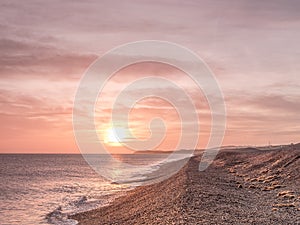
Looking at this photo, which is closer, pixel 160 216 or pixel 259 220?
pixel 259 220

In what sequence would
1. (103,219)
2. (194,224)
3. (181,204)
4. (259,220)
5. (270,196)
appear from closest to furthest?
(194,224), (259,220), (181,204), (103,219), (270,196)

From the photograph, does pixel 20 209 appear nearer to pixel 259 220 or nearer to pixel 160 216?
pixel 160 216

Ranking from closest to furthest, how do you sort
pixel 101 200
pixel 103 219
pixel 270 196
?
1. pixel 103 219
2. pixel 270 196
3. pixel 101 200

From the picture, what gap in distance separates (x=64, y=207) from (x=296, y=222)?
87.8 ft

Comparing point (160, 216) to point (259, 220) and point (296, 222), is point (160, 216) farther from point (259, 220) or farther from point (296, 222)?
point (296, 222)

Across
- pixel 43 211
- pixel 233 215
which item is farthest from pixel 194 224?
pixel 43 211

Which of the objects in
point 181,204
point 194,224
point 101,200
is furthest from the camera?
point 101,200

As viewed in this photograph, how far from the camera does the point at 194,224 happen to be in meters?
20.8

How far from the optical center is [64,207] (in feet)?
134

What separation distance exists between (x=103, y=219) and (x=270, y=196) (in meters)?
15.0

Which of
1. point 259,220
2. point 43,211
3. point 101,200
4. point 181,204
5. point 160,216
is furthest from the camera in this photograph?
point 101,200

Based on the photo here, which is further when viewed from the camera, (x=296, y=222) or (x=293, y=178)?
(x=293, y=178)

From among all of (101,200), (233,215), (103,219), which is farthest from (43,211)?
(233,215)

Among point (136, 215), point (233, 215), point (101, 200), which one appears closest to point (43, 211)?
point (101, 200)
